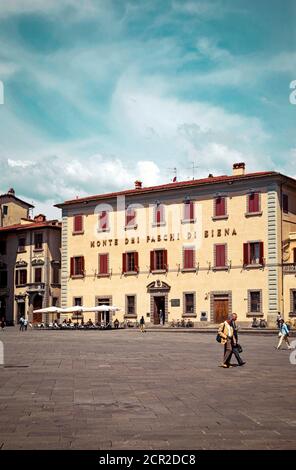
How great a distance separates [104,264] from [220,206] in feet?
39.2

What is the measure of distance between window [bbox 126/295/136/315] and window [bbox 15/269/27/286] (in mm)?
13636

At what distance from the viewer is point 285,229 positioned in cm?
4931

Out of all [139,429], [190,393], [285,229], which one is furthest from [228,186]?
[139,429]

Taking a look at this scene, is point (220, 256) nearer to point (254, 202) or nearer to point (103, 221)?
point (254, 202)

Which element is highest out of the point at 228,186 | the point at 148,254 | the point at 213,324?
the point at 228,186

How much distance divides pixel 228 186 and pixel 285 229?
5197mm

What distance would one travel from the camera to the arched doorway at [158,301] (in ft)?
176

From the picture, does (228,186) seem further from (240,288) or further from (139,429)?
(139,429)

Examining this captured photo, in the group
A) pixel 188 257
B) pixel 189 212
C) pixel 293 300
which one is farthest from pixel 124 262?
pixel 293 300

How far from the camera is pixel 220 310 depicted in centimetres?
5059

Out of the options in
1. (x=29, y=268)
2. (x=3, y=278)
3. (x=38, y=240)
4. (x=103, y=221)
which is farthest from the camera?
(x=3, y=278)

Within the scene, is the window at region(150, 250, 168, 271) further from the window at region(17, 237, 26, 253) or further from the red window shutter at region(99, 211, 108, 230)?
the window at region(17, 237, 26, 253)

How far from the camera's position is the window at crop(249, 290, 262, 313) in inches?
1917

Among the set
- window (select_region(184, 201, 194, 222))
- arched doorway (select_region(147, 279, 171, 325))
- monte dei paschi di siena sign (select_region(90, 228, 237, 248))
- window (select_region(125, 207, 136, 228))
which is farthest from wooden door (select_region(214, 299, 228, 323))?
window (select_region(125, 207, 136, 228))
